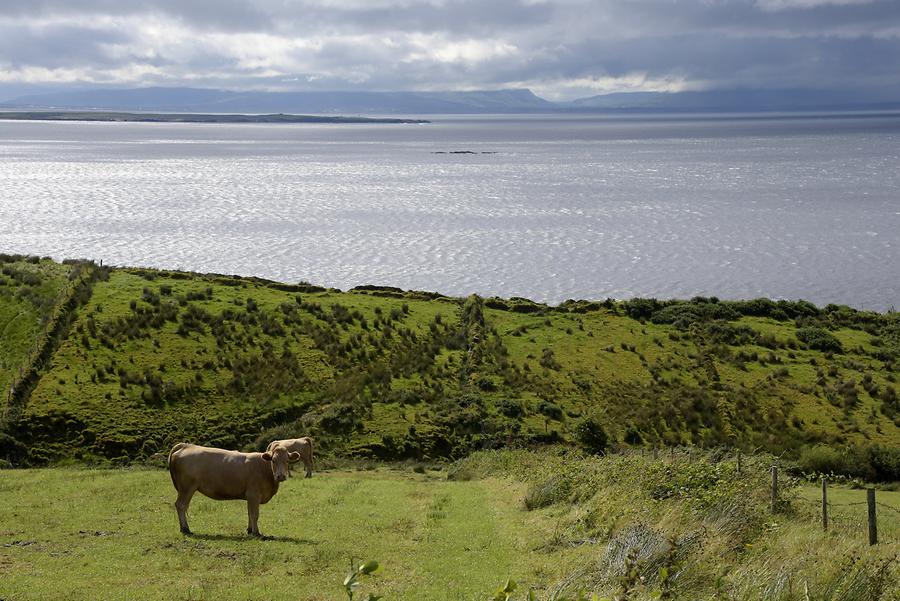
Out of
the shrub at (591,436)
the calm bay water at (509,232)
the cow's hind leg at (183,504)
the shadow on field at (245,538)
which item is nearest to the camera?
the shadow on field at (245,538)

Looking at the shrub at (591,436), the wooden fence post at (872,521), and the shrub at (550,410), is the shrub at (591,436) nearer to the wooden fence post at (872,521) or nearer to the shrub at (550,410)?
the shrub at (550,410)

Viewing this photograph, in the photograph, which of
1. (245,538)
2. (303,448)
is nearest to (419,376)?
(303,448)

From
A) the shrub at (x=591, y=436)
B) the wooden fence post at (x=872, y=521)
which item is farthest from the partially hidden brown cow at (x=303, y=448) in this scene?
the wooden fence post at (x=872, y=521)

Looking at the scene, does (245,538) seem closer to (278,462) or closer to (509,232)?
(278,462)

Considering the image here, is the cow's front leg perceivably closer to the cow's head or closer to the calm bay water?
the cow's head

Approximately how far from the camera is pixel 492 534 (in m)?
21.4

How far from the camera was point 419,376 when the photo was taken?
4897 centimetres

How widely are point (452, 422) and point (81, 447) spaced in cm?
1648

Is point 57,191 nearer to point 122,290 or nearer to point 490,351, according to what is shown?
point 122,290

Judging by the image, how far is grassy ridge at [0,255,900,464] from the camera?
42.1 metres

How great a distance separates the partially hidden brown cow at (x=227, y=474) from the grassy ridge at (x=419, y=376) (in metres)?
19.6

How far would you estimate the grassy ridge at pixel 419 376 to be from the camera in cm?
4212

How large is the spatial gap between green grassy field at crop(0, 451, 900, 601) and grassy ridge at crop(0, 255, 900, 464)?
12.6m

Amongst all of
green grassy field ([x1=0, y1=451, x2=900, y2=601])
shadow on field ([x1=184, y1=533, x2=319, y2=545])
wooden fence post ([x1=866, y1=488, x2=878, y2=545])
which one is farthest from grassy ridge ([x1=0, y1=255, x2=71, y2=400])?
wooden fence post ([x1=866, y1=488, x2=878, y2=545])
